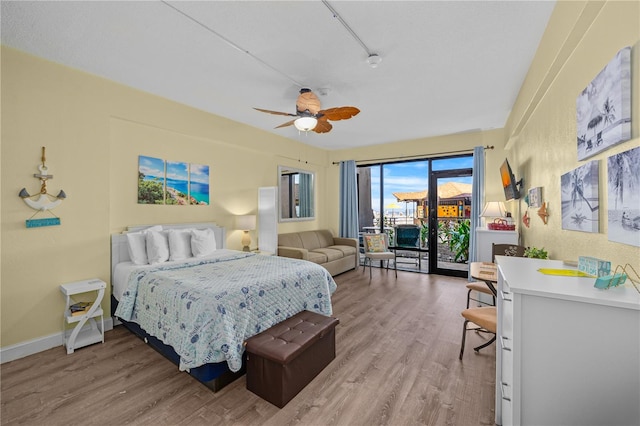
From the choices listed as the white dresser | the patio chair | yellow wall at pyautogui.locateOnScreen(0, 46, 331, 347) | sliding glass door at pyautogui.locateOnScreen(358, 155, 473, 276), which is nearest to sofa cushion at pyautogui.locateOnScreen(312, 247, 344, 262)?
sliding glass door at pyautogui.locateOnScreen(358, 155, 473, 276)

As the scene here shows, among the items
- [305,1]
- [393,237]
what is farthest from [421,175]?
[305,1]

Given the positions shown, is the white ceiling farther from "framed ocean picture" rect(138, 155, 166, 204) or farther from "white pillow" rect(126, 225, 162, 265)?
"white pillow" rect(126, 225, 162, 265)

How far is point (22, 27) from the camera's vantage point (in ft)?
7.33

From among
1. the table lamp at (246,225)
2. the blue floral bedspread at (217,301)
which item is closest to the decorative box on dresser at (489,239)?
the blue floral bedspread at (217,301)

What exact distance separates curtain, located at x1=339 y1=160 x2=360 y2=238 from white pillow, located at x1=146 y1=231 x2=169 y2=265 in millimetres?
4128

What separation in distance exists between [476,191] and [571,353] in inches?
174

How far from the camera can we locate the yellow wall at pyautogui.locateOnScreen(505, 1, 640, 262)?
131cm

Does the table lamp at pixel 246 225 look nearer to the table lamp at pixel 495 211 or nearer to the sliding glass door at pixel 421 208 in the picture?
the sliding glass door at pixel 421 208

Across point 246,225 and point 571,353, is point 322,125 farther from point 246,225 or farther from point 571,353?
point 571,353

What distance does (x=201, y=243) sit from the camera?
141 inches

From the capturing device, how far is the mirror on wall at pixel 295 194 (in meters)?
5.71

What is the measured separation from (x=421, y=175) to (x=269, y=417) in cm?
537

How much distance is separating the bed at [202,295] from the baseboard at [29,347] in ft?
1.73

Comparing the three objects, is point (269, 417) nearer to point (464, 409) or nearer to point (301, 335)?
point (301, 335)
